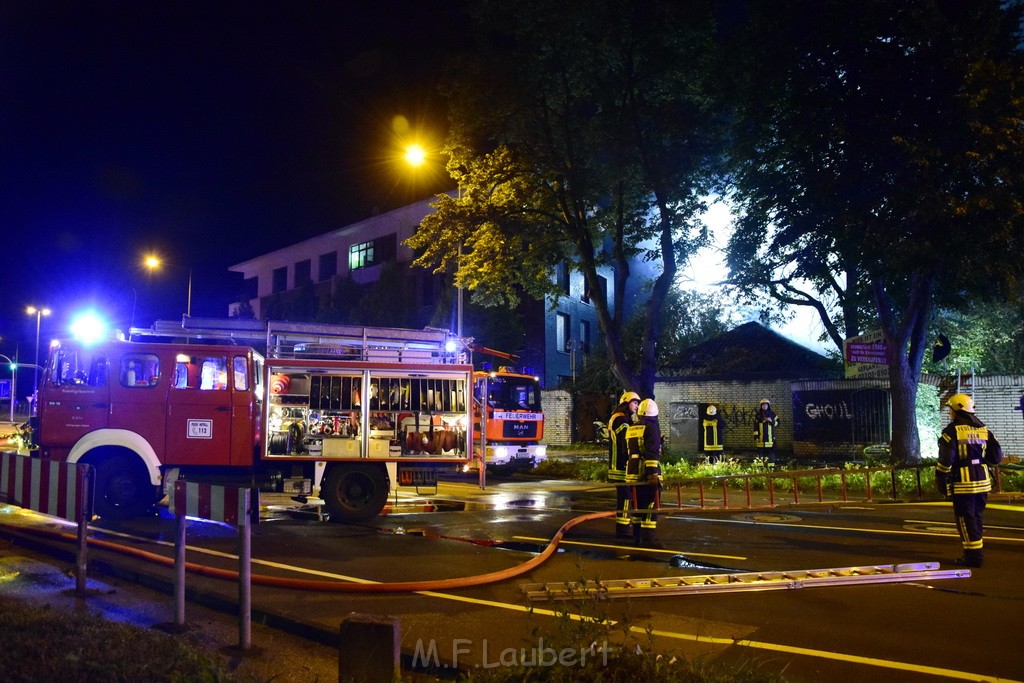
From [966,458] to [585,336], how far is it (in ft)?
96.6

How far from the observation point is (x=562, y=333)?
35594 mm

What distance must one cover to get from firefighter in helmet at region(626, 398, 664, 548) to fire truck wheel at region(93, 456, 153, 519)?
7047 millimetres

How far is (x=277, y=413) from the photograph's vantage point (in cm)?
1170

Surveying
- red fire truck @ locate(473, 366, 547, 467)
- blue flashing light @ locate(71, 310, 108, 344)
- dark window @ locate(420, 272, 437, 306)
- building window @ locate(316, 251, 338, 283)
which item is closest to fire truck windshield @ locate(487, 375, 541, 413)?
red fire truck @ locate(473, 366, 547, 467)

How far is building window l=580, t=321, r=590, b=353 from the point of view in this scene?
37.0 metres

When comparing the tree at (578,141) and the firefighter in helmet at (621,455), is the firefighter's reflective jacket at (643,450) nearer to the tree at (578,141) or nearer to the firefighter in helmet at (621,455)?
the firefighter in helmet at (621,455)

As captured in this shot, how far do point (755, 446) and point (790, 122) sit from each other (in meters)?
11.8

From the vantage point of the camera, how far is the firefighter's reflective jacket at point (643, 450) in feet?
31.4

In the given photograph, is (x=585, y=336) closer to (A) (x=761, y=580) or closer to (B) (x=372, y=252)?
(B) (x=372, y=252)

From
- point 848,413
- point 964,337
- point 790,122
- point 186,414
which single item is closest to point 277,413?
point 186,414

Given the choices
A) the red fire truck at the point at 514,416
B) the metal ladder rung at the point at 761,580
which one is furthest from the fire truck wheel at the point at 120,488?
the red fire truck at the point at 514,416

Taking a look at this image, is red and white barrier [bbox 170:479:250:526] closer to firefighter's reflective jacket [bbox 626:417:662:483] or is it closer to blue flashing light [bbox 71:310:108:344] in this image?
firefighter's reflective jacket [bbox 626:417:662:483]

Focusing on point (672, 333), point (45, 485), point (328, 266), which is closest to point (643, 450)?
point (45, 485)

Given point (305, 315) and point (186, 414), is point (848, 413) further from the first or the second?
point (305, 315)
